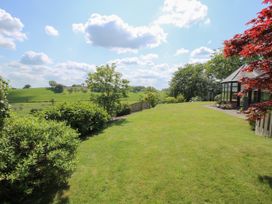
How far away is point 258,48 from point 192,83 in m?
31.0

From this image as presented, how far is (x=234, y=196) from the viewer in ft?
9.86

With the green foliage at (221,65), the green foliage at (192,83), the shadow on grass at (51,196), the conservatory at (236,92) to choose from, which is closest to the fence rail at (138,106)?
the conservatory at (236,92)

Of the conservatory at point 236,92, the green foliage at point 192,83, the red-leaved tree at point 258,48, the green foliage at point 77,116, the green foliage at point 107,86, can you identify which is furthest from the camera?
the green foliage at point 192,83

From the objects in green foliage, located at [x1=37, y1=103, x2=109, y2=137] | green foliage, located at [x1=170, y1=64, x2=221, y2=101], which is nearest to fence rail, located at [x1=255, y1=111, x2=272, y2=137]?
green foliage, located at [x1=37, y1=103, x2=109, y2=137]

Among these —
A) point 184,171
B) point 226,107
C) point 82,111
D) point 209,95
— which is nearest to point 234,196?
point 184,171

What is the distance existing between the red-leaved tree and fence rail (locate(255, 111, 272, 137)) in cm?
259

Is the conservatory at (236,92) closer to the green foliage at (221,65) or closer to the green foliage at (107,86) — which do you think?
the green foliage at (107,86)

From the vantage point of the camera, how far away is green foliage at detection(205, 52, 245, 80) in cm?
2792

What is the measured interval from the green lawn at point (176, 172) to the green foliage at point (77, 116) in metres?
1.70

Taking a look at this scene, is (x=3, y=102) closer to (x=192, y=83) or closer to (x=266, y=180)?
→ (x=266, y=180)

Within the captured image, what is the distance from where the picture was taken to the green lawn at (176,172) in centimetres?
308

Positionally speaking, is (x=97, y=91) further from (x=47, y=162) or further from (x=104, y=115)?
(x=47, y=162)

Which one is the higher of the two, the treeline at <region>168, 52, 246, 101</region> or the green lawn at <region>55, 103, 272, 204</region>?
the treeline at <region>168, 52, 246, 101</region>

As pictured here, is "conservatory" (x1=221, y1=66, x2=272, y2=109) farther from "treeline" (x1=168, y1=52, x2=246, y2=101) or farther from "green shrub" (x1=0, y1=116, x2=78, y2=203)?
"green shrub" (x1=0, y1=116, x2=78, y2=203)
